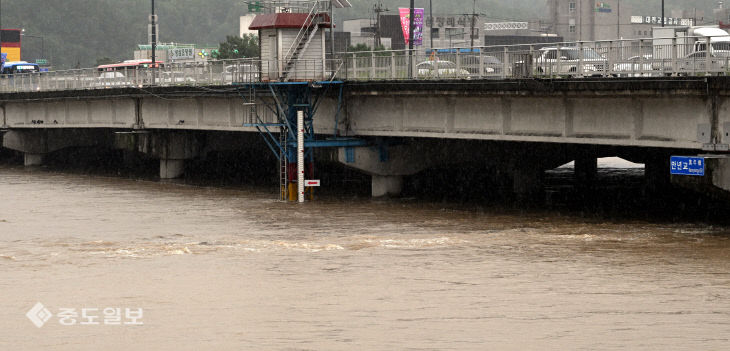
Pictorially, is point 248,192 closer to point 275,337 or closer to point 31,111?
point 31,111

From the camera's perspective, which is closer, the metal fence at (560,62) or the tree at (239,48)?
the metal fence at (560,62)

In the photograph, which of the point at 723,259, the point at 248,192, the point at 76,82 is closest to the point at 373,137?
the point at 248,192

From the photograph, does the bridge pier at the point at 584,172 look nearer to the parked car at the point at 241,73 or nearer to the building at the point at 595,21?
the parked car at the point at 241,73

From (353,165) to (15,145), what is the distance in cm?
3099

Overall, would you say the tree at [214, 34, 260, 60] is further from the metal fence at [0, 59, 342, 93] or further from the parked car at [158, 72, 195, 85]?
the parked car at [158, 72, 195, 85]

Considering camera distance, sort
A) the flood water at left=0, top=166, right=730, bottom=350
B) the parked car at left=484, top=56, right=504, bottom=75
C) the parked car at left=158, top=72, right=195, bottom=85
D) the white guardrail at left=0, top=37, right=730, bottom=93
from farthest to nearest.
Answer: the parked car at left=158, top=72, right=195, bottom=85
the parked car at left=484, top=56, right=504, bottom=75
the white guardrail at left=0, top=37, right=730, bottom=93
the flood water at left=0, top=166, right=730, bottom=350

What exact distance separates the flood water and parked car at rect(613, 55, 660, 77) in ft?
14.7

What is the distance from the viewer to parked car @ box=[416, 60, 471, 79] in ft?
112

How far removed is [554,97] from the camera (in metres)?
31.5

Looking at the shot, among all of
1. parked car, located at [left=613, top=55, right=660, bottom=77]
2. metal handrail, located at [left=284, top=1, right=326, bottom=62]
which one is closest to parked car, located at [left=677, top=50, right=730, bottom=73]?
parked car, located at [left=613, top=55, right=660, bottom=77]

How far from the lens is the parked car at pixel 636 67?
2825cm
